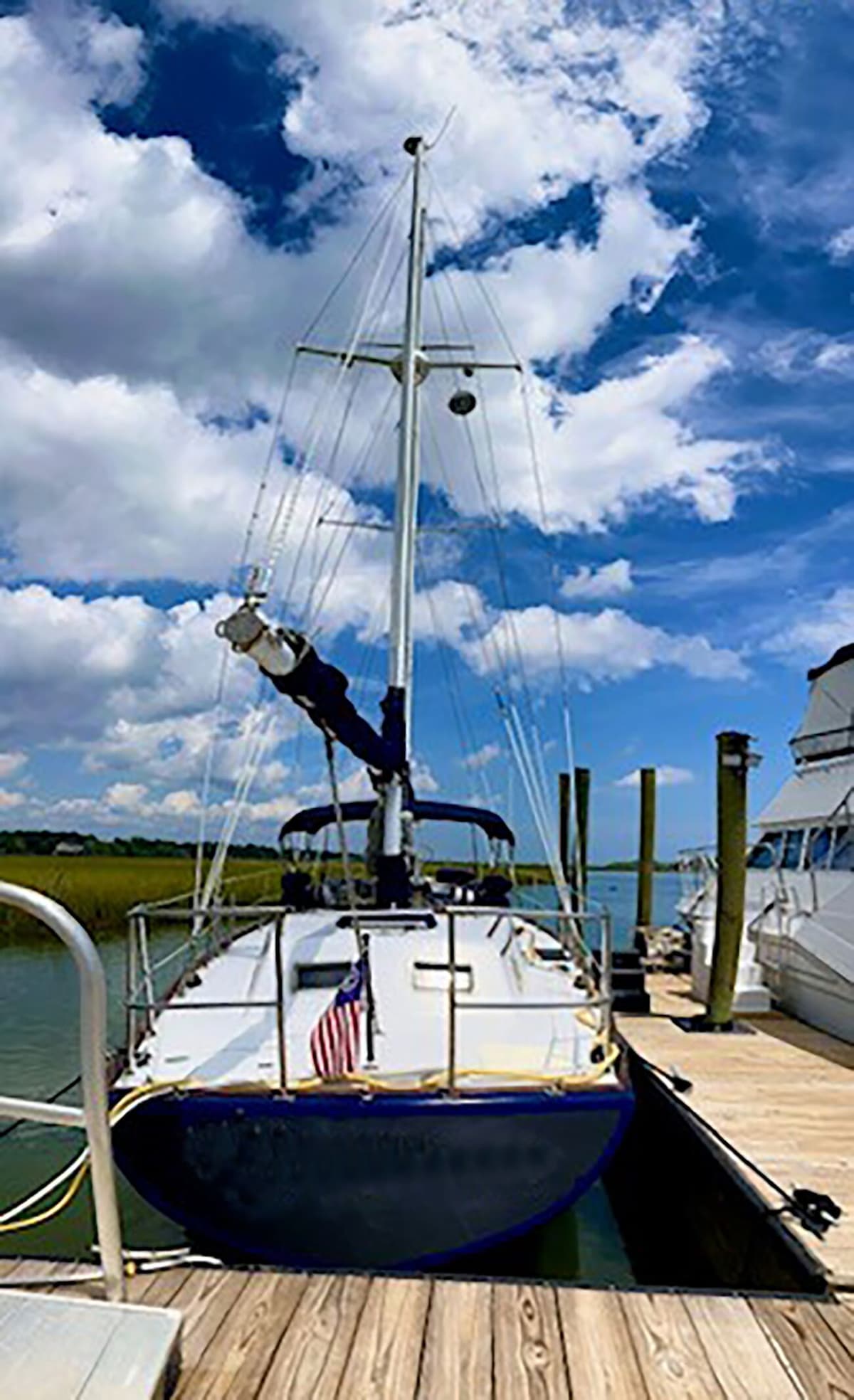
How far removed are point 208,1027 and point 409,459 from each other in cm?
727

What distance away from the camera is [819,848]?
1412 cm

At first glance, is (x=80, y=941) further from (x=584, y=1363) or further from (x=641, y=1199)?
(x=641, y=1199)

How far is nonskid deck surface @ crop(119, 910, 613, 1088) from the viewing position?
5.75 metres

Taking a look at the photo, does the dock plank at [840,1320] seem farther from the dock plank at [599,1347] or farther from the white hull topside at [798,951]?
the white hull topside at [798,951]

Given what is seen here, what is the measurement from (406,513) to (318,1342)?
927cm

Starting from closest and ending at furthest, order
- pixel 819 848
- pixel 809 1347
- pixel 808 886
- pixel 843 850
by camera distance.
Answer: pixel 809 1347
pixel 843 850
pixel 808 886
pixel 819 848

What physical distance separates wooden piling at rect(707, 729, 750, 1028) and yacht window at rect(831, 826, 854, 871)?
7.73 feet

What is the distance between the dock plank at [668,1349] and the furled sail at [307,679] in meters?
4.08

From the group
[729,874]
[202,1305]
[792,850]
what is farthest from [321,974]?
[792,850]

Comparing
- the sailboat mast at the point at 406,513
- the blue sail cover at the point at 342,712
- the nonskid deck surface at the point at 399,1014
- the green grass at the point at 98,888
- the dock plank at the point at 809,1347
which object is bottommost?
the green grass at the point at 98,888

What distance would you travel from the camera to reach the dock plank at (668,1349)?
3316mm

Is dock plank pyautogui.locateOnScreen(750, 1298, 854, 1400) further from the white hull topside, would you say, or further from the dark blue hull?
the white hull topside

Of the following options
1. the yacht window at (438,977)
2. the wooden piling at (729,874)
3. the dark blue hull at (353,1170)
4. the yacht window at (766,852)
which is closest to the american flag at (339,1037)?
the dark blue hull at (353,1170)

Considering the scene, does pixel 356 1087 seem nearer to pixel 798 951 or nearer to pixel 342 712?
pixel 342 712
